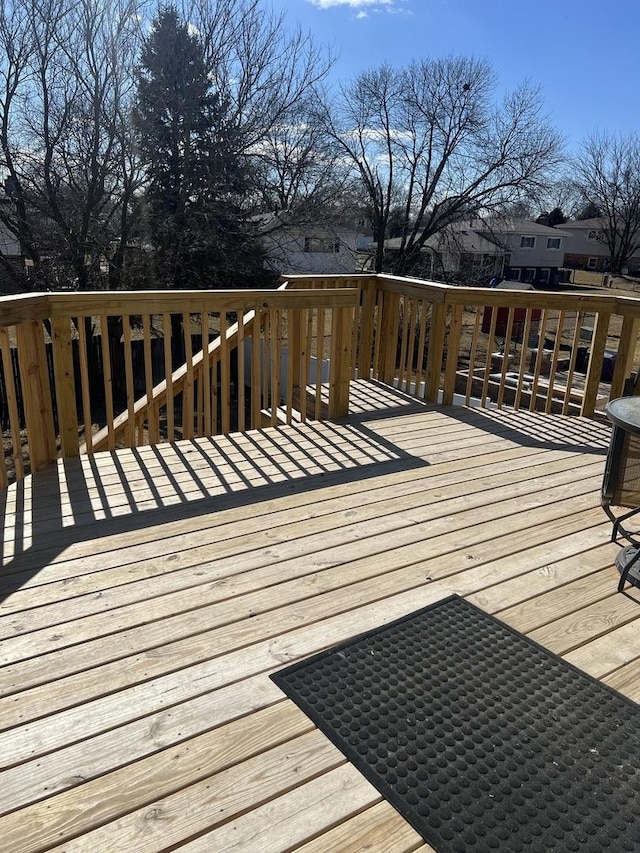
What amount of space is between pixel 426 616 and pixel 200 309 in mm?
2311

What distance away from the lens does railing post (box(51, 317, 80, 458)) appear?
10.8 ft

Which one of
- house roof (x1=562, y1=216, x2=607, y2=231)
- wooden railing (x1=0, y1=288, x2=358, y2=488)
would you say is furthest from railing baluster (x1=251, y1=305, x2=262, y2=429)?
house roof (x1=562, y1=216, x2=607, y2=231)

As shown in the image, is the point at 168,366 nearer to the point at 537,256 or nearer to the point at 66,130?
the point at 66,130

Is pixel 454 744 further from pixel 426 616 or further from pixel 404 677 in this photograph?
pixel 426 616

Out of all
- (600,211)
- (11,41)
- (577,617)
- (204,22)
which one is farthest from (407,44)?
(600,211)

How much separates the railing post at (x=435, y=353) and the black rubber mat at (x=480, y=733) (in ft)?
10.0

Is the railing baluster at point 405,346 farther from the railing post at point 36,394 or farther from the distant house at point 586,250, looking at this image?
the distant house at point 586,250

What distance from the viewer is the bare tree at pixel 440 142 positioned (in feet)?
57.6

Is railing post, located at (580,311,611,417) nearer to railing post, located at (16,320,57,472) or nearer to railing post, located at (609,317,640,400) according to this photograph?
railing post, located at (609,317,640,400)

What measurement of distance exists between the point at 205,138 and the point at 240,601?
1375 centimetres

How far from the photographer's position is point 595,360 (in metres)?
4.68

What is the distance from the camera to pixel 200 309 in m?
3.63

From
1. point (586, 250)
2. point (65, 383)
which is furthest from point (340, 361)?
point (586, 250)

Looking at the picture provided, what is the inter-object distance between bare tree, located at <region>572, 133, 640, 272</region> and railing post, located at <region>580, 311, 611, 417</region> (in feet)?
130
